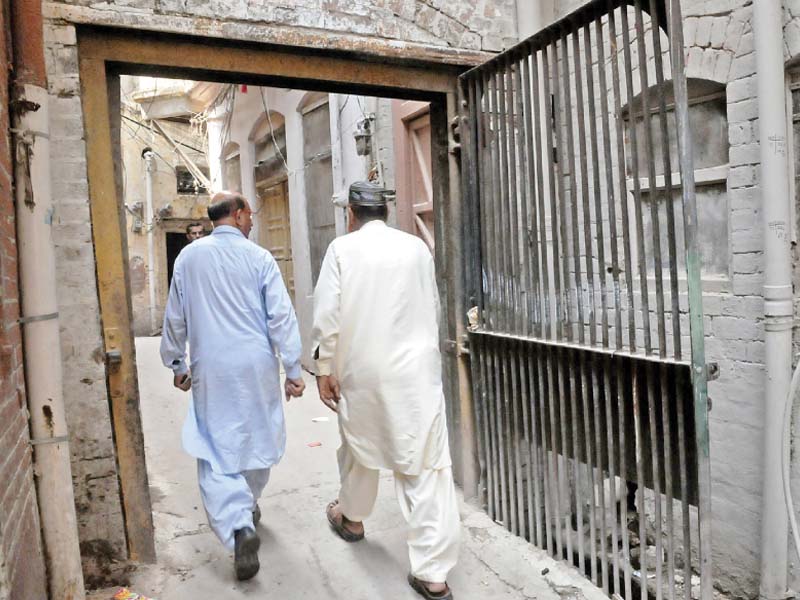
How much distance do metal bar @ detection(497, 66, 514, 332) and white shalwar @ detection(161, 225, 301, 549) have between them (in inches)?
45.6

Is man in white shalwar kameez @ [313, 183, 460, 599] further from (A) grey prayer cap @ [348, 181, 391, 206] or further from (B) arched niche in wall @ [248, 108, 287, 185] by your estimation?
(B) arched niche in wall @ [248, 108, 287, 185]

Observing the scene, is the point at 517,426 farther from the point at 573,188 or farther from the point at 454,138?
the point at 454,138

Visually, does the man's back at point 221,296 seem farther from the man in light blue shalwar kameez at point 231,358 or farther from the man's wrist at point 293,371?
the man's wrist at point 293,371

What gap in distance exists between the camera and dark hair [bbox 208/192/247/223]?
3.55 meters

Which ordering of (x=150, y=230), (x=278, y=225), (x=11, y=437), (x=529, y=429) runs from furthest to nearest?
(x=150, y=230) < (x=278, y=225) < (x=529, y=429) < (x=11, y=437)

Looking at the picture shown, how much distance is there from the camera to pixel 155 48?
3.14 meters

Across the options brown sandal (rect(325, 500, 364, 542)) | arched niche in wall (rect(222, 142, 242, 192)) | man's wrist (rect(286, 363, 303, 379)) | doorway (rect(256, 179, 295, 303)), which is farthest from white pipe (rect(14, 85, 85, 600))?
arched niche in wall (rect(222, 142, 242, 192))

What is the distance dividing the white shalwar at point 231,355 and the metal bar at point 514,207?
119cm

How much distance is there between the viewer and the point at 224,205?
140 inches

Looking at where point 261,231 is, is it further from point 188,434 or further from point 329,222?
point 188,434

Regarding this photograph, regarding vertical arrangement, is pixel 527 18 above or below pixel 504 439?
above

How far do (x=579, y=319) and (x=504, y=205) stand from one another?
79cm

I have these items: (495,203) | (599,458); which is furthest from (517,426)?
(495,203)

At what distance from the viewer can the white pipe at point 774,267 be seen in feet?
11.1
